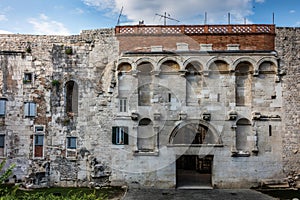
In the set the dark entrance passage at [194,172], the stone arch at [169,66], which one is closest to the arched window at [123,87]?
the stone arch at [169,66]

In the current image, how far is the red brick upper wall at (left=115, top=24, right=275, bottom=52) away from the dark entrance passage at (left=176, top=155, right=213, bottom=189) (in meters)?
6.41

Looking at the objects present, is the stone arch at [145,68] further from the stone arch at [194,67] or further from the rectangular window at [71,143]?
the rectangular window at [71,143]

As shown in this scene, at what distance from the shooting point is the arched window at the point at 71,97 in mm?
18375

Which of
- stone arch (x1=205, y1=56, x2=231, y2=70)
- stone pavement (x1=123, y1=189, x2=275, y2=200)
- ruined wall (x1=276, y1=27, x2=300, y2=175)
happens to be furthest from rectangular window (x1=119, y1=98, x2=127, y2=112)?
ruined wall (x1=276, y1=27, x2=300, y2=175)

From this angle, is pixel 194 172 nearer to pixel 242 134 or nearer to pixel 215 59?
pixel 242 134

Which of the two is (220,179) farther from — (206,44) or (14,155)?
(14,155)

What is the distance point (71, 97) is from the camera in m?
18.6

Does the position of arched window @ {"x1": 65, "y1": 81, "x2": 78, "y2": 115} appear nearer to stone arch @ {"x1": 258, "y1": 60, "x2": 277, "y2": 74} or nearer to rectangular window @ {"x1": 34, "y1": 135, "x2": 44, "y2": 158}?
rectangular window @ {"x1": 34, "y1": 135, "x2": 44, "y2": 158}

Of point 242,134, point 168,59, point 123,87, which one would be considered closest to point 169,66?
point 168,59

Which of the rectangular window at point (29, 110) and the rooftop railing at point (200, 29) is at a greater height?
the rooftop railing at point (200, 29)

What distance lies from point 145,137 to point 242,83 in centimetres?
610

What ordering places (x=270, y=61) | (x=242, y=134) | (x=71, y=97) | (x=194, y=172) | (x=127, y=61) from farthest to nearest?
(x=194, y=172)
(x=71, y=97)
(x=127, y=61)
(x=242, y=134)
(x=270, y=61)

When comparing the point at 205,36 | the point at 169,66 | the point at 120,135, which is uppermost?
the point at 205,36

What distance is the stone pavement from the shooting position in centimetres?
1481
